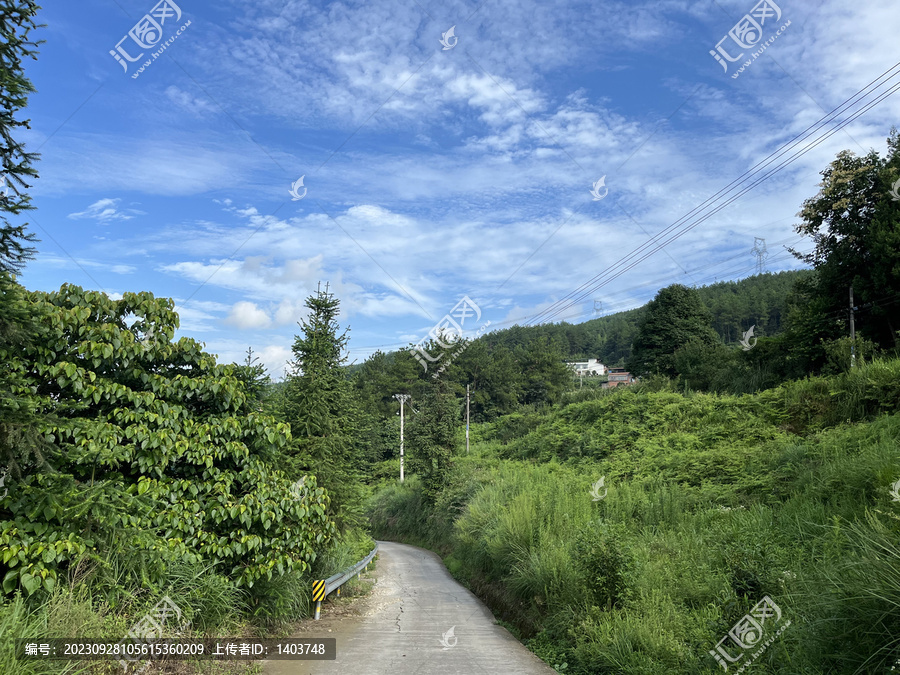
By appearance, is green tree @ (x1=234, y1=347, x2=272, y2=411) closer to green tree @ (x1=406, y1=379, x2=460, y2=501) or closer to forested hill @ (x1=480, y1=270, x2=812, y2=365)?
green tree @ (x1=406, y1=379, x2=460, y2=501)

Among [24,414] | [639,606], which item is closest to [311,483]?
[24,414]

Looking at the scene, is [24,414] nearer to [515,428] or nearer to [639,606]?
[639,606]

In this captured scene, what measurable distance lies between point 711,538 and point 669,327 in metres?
45.5

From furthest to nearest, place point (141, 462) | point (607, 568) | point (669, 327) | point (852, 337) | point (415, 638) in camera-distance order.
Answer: point (669, 327) < point (852, 337) < point (415, 638) < point (607, 568) < point (141, 462)

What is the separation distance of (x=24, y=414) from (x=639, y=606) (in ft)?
24.4

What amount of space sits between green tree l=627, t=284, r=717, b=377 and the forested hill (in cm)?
356

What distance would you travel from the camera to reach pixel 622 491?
13.8 metres

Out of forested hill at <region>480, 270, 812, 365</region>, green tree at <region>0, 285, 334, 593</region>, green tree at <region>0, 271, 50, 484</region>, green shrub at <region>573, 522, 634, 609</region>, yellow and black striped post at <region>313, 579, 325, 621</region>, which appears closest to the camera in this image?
green tree at <region>0, 271, 50, 484</region>

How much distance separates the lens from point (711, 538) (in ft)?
29.0

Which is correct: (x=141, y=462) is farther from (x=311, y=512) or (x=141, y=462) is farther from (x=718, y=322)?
(x=718, y=322)

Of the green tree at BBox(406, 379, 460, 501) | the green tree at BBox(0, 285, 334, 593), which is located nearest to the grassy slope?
the green tree at BBox(0, 285, 334, 593)

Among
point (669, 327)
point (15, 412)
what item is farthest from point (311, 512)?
point (669, 327)

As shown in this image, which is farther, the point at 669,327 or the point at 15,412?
the point at 669,327

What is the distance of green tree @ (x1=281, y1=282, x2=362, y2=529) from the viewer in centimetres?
1033
